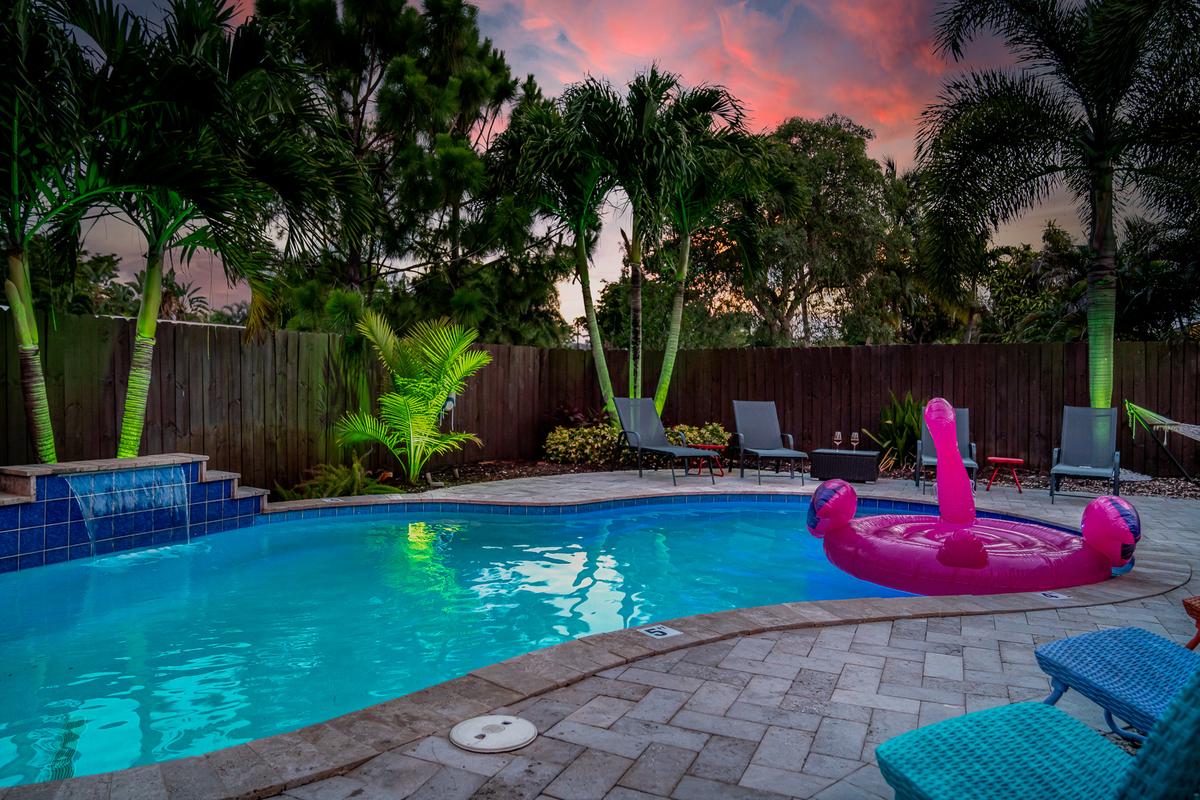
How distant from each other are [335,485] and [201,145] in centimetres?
329

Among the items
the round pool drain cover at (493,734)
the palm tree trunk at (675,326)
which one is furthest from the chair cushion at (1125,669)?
the palm tree trunk at (675,326)

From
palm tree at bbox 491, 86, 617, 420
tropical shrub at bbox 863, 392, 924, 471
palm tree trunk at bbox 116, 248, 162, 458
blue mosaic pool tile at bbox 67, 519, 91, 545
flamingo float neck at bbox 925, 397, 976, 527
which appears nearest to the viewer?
flamingo float neck at bbox 925, 397, 976, 527

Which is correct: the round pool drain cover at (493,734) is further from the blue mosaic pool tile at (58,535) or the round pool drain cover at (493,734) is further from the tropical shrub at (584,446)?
the tropical shrub at (584,446)

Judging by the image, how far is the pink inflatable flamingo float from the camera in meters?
4.01

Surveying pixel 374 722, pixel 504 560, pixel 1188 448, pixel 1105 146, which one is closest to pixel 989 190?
pixel 1105 146

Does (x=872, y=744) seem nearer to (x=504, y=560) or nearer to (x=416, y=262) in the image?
(x=504, y=560)

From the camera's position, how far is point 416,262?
43.3ft

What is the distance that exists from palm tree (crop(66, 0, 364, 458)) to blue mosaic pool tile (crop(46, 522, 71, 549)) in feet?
2.90

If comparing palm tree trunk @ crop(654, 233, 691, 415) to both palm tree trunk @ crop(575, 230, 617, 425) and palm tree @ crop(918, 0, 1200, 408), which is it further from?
palm tree @ crop(918, 0, 1200, 408)

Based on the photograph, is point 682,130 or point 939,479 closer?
point 939,479

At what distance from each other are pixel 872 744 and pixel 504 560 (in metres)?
3.48

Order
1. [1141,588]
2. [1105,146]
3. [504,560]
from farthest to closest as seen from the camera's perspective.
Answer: [1105,146], [504,560], [1141,588]

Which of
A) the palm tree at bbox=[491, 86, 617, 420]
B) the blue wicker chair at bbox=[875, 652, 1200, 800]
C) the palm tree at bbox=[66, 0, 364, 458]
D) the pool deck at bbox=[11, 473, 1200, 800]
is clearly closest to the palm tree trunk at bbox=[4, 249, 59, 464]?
the palm tree at bbox=[66, 0, 364, 458]

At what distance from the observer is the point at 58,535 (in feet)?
15.8
